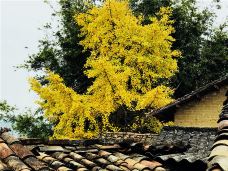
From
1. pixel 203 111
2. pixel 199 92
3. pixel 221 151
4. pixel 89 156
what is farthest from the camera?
pixel 203 111

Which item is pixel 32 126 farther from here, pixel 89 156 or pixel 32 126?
pixel 89 156

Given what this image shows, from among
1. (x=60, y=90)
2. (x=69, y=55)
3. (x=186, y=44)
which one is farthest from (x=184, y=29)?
(x=60, y=90)

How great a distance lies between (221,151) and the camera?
349 centimetres

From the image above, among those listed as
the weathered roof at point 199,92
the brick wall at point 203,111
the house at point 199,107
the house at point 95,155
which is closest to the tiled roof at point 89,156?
the house at point 95,155

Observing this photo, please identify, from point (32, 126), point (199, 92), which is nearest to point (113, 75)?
point (199, 92)

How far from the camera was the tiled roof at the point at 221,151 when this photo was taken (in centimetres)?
309

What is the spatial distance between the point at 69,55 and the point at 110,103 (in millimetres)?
9402

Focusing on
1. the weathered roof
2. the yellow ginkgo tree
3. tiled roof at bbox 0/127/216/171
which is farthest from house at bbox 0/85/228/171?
the yellow ginkgo tree

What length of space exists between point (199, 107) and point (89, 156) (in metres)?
15.3

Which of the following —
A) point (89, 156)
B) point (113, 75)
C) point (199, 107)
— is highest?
point (113, 75)

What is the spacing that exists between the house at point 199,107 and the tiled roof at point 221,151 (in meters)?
16.2

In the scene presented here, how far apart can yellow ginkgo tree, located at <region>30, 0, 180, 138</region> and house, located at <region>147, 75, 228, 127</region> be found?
122 inches

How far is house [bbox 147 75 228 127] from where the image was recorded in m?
20.6

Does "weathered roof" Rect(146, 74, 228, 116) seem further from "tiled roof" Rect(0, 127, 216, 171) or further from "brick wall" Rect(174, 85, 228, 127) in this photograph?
"tiled roof" Rect(0, 127, 216, 171)
